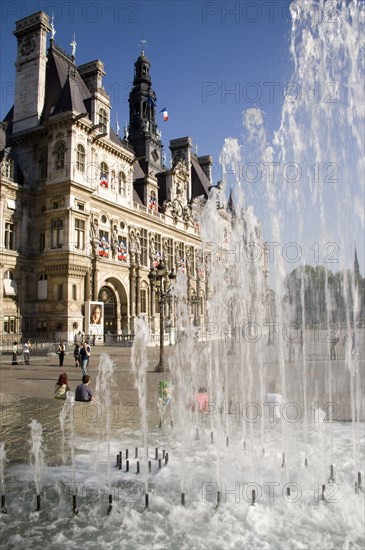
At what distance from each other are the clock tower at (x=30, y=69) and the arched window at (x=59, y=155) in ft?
13.2

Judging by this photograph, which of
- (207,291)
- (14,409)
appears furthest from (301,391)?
(207,291)

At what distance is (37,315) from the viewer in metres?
32.0

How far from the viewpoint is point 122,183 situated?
39.6m

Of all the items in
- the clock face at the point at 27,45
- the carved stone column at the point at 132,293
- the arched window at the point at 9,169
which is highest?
the clock face at the point at 27,45

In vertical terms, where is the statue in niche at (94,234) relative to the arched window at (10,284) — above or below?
above

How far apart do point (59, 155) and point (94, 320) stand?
12748 mm

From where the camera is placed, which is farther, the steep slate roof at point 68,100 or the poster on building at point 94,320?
the steep slate roof at point 68,100

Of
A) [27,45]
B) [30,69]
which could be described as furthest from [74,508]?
[27,45]

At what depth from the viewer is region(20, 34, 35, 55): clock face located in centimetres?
3647

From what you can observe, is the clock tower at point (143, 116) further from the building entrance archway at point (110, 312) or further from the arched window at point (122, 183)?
the building entrance archway at point (110, 312)

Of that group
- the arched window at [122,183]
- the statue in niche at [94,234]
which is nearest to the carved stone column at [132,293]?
the statue in niche at [94,234]

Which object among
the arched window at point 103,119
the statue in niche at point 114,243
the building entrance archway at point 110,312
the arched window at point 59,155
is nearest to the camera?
the arched window at point 59,155

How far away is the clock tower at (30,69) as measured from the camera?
3556cm

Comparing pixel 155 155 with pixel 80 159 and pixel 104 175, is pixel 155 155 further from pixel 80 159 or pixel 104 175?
pixel 80 159
